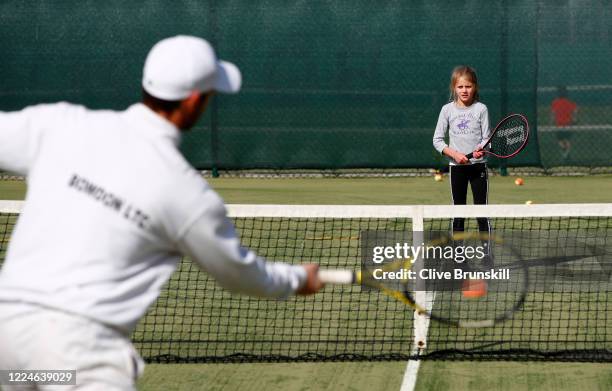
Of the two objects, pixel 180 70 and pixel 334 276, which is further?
pixel 334 276

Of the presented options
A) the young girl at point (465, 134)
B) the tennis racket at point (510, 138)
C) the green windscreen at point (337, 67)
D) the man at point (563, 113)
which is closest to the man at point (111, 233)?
the young girl at point (465, 134)

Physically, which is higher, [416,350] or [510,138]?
[510,138]

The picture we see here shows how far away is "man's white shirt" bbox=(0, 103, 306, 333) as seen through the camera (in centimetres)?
279

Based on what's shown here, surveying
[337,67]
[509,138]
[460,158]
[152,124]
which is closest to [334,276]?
[152,124]

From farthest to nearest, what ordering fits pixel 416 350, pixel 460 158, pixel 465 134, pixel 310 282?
pixel 465 134 → pixel 460 158 → pixel 416 350 → pixel 310 282

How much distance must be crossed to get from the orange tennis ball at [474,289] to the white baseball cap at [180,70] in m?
4.60

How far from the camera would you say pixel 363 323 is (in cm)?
679

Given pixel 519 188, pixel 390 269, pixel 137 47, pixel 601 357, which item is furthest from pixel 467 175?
pixel 137 47

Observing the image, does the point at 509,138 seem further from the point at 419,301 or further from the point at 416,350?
the point at 416,350

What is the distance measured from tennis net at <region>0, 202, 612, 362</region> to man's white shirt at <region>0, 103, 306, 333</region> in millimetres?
3083

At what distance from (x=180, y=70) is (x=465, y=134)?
217 inches

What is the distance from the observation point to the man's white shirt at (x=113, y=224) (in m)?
2.79

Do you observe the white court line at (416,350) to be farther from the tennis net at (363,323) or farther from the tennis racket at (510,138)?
the tennis racket at (510,138)

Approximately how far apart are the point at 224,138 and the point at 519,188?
385 centimetres
